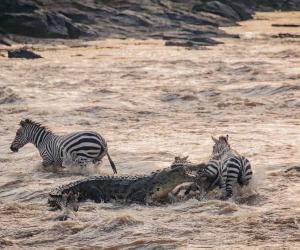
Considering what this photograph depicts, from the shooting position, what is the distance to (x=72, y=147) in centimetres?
1545

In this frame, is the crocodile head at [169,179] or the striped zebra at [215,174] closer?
the crocodile head at [169,179]

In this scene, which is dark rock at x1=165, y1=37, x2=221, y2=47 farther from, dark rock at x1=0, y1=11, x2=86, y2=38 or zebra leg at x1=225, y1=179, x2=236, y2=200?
zebra leg at x1=225, y1=179, x2=236, y2=200

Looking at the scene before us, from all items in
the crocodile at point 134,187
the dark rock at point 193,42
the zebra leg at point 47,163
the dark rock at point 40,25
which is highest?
the dark rock at point 40,25

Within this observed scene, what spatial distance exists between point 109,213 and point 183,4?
58.6 metres

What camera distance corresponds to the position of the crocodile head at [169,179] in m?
12.5

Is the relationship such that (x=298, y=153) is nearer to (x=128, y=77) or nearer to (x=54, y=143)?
(x=54, y=143)

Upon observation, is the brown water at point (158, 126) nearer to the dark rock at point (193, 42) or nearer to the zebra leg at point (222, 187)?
the zebra leg at point (222, 187)

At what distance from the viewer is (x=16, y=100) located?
84.7 feet

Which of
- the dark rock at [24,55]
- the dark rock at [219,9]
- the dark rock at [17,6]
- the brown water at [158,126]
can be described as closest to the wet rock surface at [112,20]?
the dark rock at [17,6]

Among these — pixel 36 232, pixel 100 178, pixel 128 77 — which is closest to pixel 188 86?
pixel 128 77

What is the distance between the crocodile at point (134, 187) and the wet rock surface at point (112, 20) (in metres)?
30.6

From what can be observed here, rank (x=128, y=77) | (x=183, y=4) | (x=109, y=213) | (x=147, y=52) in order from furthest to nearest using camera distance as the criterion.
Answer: (x=183, y=4) → (x=147, y=52) → (x=128, y=77) → (x=109, y=213)

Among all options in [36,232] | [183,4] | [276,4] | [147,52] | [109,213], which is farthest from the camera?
[276,4]

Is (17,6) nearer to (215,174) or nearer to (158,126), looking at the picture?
(158,126)
